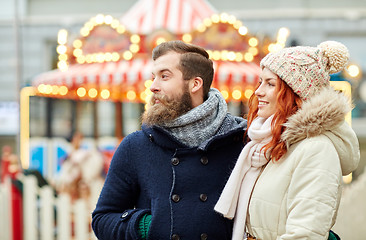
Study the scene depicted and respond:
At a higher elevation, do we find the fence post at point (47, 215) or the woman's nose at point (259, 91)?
the woman's nose at point (259, 91)

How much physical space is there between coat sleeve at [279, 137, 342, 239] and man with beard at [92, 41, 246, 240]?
16.3 inches

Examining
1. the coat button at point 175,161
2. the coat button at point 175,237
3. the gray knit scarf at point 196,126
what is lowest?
the coat button at point 175,237

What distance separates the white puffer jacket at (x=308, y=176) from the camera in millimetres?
1836

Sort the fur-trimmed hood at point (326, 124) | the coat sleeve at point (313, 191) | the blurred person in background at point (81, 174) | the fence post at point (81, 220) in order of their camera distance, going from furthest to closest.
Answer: the blurred person in background at point (81, 174) → the fence post at point (81, 220) → the fur-trimmed hood at point (326, 124) → the coat sleeve at point (313, 191)

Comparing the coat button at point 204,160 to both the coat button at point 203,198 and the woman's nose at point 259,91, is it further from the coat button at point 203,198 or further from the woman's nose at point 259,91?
the woman's nose at point 259,91

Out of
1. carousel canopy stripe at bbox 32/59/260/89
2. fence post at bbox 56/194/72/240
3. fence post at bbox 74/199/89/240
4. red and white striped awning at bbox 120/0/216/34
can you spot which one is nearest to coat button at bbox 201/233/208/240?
fence post at bbox 74/199/89/240

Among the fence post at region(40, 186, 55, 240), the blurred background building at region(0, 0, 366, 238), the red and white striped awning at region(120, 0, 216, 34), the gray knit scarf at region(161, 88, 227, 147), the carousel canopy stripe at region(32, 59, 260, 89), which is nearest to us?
the gray knit scarf at region(161, 88, 227, 147)

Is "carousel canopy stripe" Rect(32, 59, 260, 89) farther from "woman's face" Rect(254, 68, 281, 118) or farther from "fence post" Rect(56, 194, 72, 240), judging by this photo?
"woman's face" Rect(254, 68, 281, 118)

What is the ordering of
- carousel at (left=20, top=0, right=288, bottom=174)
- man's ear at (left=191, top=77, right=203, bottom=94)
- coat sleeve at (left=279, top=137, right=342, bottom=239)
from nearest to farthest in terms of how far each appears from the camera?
coat sleeve at (left=279, top=137, right=342, bottom=239) → man's ear at (left=191, top=77, right=203, bottom=94) → carousel at (left=20, top=0, right=288, bottom=174)

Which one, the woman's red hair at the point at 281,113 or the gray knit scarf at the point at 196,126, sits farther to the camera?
the gray knit scarf at the point at 196,126

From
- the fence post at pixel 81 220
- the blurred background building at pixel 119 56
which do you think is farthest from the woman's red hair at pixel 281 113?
the fence post at pixel 81 220

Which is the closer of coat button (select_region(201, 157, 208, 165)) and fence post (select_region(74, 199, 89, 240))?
coat button (select_region(201, 157, 208, 165))

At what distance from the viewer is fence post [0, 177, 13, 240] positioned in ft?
19.1

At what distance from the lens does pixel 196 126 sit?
2.29 m
